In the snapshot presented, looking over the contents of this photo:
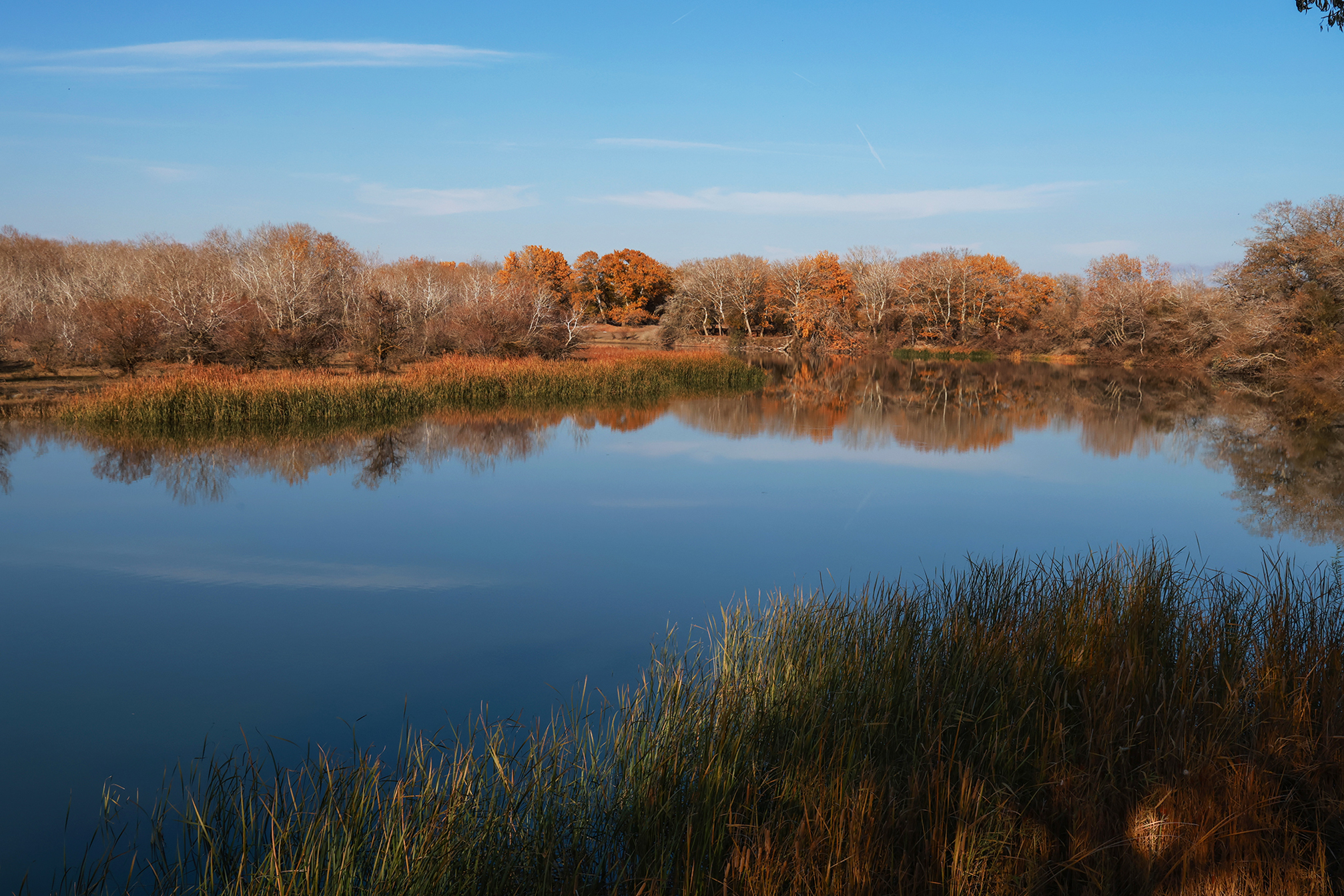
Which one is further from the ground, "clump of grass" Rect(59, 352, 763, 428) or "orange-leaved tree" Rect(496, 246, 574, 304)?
"orange-leaved tree" Rect(496, 246, 574, 304)

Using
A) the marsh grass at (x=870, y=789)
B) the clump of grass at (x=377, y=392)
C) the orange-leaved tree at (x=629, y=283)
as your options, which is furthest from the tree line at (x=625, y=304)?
the marsh grass at (x=870, y=789)

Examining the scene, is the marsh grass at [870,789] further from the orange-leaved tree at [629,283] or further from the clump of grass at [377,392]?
the orange-leaved tree at [629,283]

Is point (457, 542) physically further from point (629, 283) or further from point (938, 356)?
point (629, 283)

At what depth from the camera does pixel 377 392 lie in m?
19.7

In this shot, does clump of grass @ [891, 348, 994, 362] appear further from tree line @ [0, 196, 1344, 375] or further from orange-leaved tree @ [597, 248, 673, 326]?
orange-leaved tree @ [597, 248, 673, 326]

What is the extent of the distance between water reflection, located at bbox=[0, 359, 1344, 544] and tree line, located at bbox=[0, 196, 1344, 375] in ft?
13.9

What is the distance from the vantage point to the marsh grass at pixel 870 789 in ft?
9.39

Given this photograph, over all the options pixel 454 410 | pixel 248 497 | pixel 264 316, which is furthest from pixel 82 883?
pixel 264 316

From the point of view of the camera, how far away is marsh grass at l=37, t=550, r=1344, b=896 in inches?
113

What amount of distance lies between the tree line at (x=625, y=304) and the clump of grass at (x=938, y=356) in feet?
4.90

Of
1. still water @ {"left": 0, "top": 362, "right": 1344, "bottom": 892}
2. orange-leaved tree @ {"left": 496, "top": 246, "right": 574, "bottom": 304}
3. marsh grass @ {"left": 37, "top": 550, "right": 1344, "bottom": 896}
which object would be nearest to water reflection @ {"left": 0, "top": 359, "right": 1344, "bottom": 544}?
still water @ {"left": 0, "top": 362, "right": 1344, "bottom": 892}

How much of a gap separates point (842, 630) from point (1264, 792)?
2105 millimetres

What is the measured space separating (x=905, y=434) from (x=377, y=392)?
11970 millimetres

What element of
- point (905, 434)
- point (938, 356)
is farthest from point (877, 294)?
point (905, 434)
